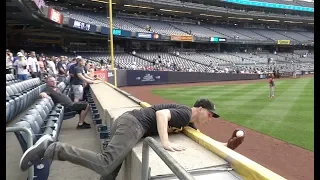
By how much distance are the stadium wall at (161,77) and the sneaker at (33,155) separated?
21.7 meters

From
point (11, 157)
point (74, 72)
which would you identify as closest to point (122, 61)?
point (74, 72)

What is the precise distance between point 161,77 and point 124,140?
25176mm

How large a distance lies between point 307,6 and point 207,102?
74.1 metres

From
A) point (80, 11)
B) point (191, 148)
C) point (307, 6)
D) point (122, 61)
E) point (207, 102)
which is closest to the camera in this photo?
point (191, 148)

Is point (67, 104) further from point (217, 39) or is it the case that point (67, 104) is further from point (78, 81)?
point (217, 39)

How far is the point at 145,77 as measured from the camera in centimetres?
2706

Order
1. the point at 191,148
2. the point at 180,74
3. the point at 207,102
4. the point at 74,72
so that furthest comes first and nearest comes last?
the point at 180,74 < the point at 74,72 < the point at 207,102 < the point at 191,148

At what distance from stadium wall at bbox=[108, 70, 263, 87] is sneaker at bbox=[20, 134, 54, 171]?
2168cm

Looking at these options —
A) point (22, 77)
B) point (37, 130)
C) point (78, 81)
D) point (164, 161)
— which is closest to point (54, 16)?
point (22, 77)

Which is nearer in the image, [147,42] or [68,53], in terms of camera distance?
[68,53]

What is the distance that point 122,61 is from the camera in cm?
3350

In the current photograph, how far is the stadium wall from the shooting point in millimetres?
25766

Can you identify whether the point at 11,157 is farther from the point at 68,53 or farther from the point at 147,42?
the point at 147,42

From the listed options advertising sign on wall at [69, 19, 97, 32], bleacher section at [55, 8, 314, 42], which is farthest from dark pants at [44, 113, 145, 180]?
bleacher section at [55, 8, 314, 42]
